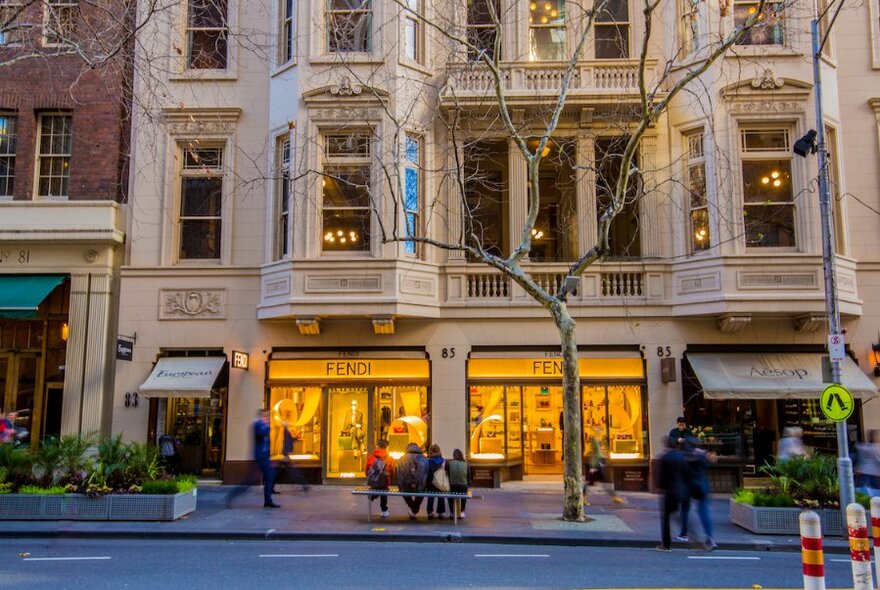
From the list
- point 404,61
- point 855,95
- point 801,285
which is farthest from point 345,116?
point 855,95

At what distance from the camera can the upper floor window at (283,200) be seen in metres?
17.2

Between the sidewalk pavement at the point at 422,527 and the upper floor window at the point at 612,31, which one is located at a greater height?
the upper floor window at the point at 612,31

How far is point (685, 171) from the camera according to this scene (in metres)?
17.0

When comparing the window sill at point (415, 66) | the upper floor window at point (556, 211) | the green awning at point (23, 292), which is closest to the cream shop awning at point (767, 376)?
the upper floor window at point (556, 211)

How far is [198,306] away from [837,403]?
13.8 metres

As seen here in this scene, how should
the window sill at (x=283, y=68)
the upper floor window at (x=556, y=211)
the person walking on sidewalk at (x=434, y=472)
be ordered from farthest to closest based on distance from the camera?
1. the upper floor window at (x=556, y=211)
2. the window sill at (x=283, y=68)
3. the person walking on sidewalk at (x=434, y=472)

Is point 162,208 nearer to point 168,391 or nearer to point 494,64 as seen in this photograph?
point 168,391

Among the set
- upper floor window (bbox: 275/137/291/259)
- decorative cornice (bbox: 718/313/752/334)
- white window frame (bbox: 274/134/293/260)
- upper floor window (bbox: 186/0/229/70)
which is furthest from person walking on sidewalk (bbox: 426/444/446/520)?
upper floor window (bbox: 186/0/229/70)

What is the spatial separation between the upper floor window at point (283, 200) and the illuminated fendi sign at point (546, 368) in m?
5.40

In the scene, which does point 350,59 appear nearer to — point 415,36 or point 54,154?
point 415,36

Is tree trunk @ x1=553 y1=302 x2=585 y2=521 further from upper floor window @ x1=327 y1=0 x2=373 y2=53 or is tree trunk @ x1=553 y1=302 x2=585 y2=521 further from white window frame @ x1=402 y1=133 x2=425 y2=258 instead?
upper floor window @ x1=327 y1=0 x2=373 y2=53

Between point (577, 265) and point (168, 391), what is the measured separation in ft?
32.0

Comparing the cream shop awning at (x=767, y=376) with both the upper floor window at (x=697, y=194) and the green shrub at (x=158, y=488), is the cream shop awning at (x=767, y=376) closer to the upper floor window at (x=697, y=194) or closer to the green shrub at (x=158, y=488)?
the upper floor window at (x=697, y=194)

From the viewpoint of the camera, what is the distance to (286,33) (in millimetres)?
17812
